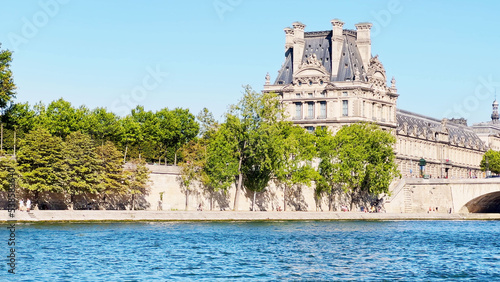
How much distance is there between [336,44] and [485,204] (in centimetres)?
3184

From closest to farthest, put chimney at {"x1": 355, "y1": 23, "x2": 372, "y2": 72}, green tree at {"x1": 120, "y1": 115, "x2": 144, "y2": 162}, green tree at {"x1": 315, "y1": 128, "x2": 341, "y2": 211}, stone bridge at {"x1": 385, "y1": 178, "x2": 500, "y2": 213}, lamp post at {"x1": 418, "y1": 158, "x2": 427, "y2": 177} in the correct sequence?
green tree at {"x1": 120, "y1": 115, "x2": 144, "y2": 162}, green tree at {"x1": 315, "y1": 128, "x2": 341, "y2": 211}, stone bridge at {"x1": 385, "y1": 178, "x2": 500, "y2": 213}, chimney at {"x1": 355, "y1": 23, "x2": 372, "y2": 72}, lamp post at {"x1": 418, "y1": 158, "x2": 427, "y2": 177}

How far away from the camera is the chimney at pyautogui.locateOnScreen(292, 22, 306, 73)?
453 feet

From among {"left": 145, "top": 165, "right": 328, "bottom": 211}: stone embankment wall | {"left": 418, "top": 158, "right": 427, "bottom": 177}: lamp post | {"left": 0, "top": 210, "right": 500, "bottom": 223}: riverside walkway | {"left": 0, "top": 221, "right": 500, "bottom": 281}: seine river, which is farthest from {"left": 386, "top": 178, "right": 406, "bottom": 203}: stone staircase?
{"left": 0, "top": 221, "right": 500, "bottom": 281}: seine river

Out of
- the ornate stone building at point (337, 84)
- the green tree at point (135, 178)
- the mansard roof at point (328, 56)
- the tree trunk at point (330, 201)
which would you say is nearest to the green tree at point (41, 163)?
the green tree at point (135, 178)

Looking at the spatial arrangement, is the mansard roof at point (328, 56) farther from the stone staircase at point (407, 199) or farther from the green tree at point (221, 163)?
the green tree at point (221, 163)

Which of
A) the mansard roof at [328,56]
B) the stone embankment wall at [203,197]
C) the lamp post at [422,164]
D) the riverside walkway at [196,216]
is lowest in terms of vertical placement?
the riverside walkway at [196,216]

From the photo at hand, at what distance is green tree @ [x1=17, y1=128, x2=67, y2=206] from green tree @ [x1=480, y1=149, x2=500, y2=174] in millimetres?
99422

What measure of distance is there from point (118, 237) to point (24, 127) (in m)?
43.3

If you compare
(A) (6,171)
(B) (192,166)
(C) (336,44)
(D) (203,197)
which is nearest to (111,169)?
(B) (192,166)

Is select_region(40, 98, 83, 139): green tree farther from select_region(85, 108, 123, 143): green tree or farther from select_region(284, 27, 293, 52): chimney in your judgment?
select_region(284, 27, 293, 52): chimney

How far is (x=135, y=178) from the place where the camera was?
9556 cm

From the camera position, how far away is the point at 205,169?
331 feet

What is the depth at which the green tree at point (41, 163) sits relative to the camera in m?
83.9

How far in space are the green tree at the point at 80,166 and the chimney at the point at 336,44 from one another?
54.1 metres
